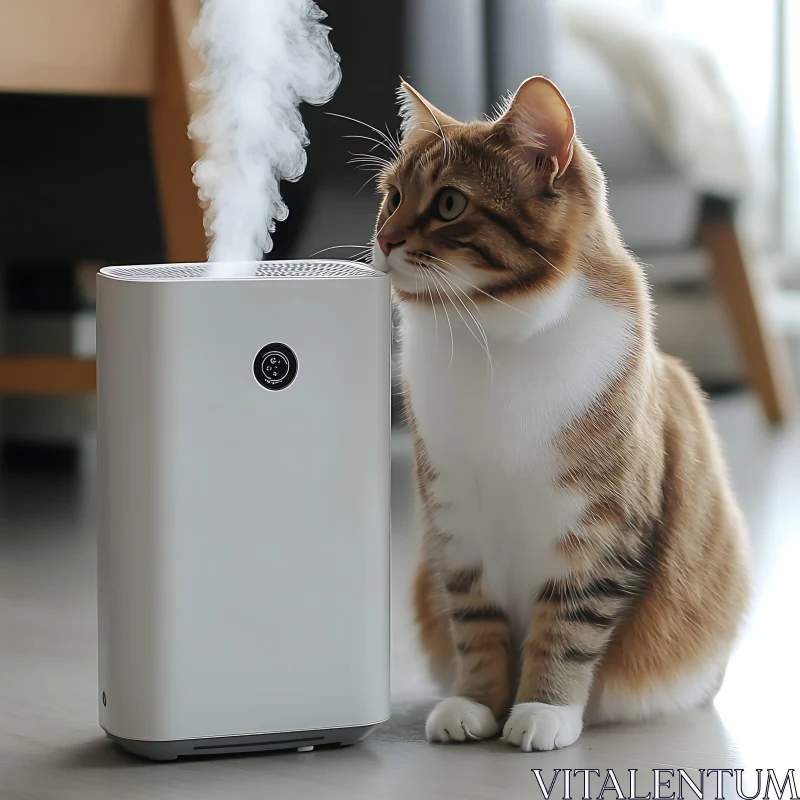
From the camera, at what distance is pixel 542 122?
0.96 metres

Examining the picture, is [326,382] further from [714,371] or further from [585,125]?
[714,371]

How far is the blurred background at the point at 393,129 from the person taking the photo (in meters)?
1.48

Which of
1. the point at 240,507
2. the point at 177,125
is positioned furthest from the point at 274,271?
the point at 177,125

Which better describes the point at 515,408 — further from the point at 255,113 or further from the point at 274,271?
the point at 255,113

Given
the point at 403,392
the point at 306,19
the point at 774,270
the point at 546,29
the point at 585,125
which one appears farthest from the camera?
the point at 774,270

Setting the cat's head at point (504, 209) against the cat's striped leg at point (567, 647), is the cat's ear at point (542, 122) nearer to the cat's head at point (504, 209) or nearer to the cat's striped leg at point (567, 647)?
the cat's head at point (504, 209)

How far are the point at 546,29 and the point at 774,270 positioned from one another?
1.46 metres

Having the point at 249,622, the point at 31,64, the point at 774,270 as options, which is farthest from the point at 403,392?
the point at 774,270

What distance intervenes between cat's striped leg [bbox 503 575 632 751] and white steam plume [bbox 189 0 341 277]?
40 centimetres

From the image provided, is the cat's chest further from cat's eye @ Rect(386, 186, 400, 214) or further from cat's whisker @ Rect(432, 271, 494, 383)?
cat's eye @ Rect(386, 186, 400, 214)

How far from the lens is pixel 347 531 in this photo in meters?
0.96

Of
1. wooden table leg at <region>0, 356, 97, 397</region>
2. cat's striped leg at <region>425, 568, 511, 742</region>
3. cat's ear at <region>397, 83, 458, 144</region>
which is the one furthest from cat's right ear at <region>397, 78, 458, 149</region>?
wooden table leg at <region>0, 356, 97, 397</region>

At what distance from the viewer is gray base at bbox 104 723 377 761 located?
37.3 inches

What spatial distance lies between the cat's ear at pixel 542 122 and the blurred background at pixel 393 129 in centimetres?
59
